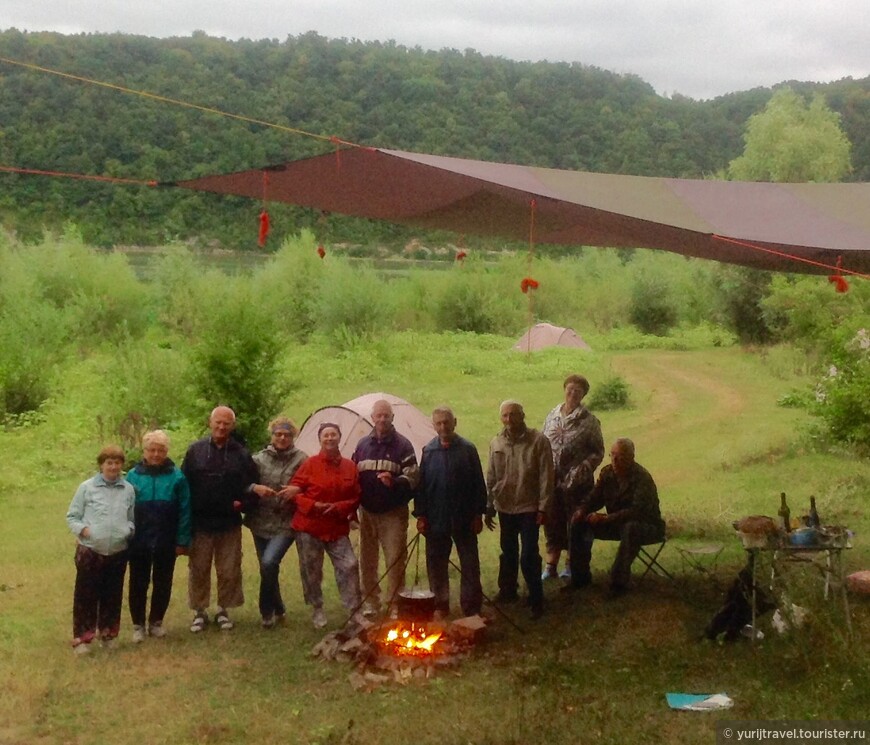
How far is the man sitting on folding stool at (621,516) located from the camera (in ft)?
14.3

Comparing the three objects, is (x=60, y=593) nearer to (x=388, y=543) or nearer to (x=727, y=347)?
(x=388, y=543)

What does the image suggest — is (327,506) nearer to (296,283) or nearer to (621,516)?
(621,516)

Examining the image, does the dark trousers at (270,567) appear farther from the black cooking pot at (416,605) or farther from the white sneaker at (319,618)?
the black cooking pot at (416,605)

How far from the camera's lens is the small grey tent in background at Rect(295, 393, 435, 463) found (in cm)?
740

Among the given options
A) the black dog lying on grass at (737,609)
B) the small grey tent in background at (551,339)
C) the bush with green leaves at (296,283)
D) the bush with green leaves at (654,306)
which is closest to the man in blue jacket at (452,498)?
the black dog lying on grass at (737,609)

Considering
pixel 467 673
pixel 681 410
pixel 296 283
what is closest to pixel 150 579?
pixel 467 673

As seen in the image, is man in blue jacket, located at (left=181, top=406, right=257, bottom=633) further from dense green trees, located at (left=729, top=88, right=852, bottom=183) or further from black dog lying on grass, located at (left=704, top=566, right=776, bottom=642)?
dense green trees, located at (left=729, top=88, right=852, bottom=183)

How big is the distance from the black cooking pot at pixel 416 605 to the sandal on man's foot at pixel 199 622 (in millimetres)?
939

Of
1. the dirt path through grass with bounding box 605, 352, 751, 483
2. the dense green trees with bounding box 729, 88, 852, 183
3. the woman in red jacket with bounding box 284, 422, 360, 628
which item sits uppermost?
the dense green trees with bounding box 729, 88, 852, 183

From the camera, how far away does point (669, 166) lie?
2053 cm

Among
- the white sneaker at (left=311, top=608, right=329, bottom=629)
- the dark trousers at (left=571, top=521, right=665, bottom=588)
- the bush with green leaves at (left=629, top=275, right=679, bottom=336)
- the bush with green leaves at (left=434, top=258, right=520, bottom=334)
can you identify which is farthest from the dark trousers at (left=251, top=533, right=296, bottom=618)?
the bush with green leaves at (left=629, top=275, right=679, bottom=336)

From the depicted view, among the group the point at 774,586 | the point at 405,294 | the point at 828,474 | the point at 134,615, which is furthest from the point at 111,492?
the point at 405,294

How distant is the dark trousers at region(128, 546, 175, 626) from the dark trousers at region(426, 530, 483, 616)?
1077 mm

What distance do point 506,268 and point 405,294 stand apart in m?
2.86
